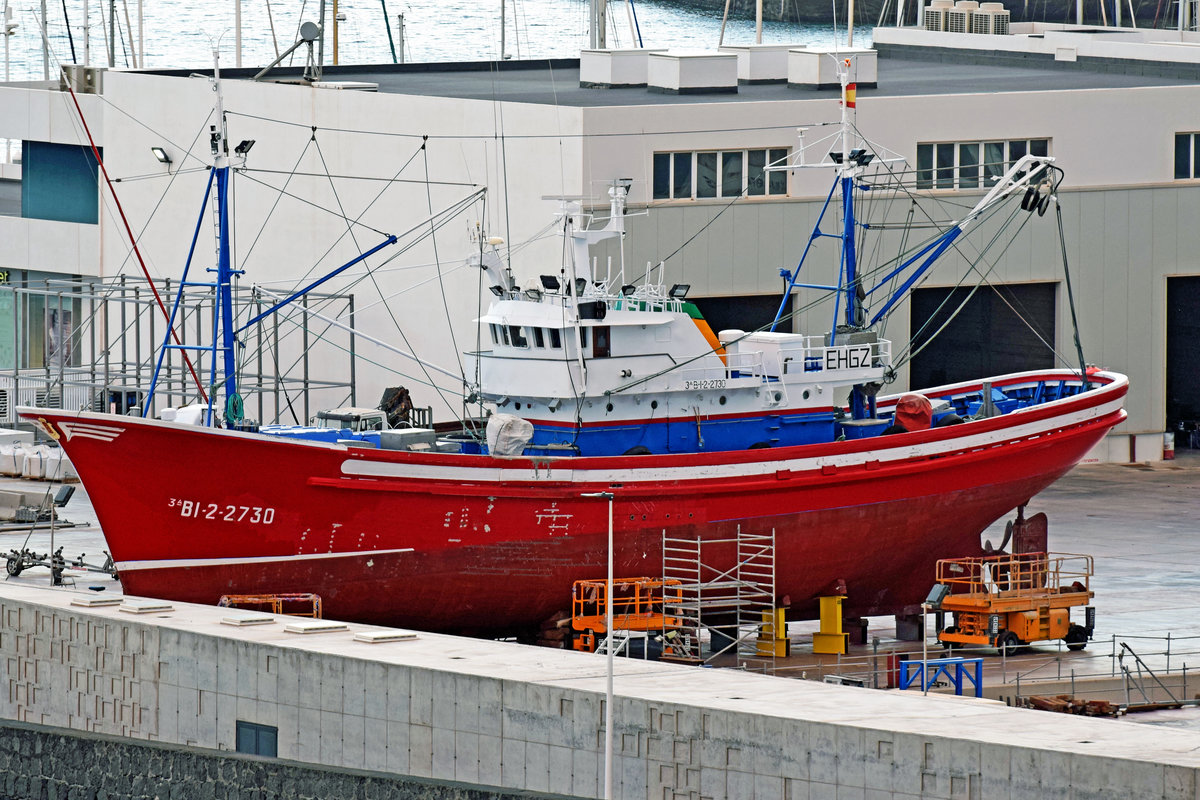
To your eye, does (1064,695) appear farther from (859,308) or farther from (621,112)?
(621,112)

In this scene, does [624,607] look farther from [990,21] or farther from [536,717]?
[990,21]

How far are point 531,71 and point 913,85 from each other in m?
11.7

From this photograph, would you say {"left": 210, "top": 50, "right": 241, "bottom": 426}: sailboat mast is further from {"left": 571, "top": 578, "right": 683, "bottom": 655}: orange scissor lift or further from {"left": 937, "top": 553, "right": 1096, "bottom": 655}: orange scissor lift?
{"left": 937, "top": 553, "right": 1096, "bottom": 655}: orange scissor lift

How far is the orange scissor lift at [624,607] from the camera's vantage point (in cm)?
2870

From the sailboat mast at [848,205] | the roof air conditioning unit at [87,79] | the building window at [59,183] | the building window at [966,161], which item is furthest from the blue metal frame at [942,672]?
the roof air conditioning unit at [87,79]

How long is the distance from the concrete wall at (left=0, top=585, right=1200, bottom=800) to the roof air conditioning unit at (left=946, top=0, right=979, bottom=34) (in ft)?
149

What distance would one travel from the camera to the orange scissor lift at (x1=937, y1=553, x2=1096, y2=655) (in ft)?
98.6

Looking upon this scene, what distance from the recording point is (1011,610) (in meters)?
30.2

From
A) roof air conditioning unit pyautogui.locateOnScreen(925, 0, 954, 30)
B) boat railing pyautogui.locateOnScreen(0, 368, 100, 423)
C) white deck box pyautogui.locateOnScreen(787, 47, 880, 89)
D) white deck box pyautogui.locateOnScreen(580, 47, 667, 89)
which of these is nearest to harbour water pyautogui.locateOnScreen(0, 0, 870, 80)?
roof air conditioning unit pyautogui.locateOnScreen(925, 0, 954, 30)

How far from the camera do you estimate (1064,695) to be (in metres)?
28.0

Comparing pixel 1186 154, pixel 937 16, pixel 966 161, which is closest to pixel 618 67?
pixel 966 161

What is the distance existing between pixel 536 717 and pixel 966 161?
27.8 m

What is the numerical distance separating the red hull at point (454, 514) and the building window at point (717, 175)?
13.9 m

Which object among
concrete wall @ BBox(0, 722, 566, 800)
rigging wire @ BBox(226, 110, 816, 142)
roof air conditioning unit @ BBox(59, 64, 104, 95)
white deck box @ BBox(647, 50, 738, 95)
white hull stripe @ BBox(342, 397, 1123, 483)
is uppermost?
roof air conditioning unit @ BBox(59, 64, 104, 95)
